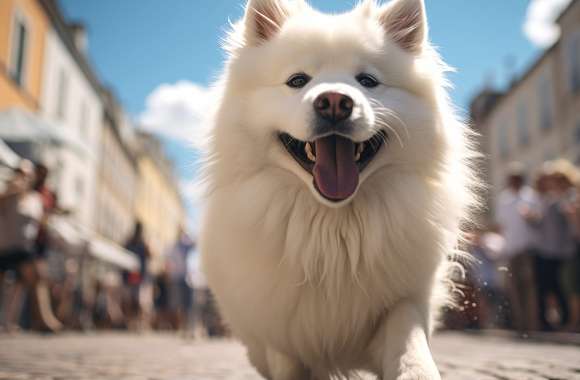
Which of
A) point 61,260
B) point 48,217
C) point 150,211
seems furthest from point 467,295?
point 150,211

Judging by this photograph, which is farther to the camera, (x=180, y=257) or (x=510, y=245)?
(x=180, y=257)

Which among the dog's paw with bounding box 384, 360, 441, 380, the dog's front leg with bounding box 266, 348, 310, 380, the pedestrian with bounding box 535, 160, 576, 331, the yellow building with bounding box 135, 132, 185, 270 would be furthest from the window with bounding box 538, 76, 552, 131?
the dog's paw with bounding box 384, 360, 441, 380

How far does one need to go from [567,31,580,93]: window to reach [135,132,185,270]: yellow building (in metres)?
33.0

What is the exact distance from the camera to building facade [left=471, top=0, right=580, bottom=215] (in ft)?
90.4

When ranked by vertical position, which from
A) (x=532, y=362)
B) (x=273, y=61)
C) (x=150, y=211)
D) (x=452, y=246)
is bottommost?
(x=532, y=362)

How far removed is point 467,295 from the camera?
3.94 meters

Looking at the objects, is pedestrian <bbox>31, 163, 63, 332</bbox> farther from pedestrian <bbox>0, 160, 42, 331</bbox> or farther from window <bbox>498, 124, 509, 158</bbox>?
window <bbox>498, 124, 509, 158</bbox>

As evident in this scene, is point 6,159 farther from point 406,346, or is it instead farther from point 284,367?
point 406,346

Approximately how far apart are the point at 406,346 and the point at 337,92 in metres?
1.10

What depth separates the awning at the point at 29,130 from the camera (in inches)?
454

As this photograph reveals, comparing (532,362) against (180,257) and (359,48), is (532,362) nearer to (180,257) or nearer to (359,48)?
(359,48)

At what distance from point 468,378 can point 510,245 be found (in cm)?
584

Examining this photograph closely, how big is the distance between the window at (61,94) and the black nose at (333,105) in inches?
980

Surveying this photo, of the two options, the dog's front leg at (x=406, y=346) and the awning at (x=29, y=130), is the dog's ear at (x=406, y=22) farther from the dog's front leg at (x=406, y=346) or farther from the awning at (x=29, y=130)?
the awning at (x=29, y=130)
